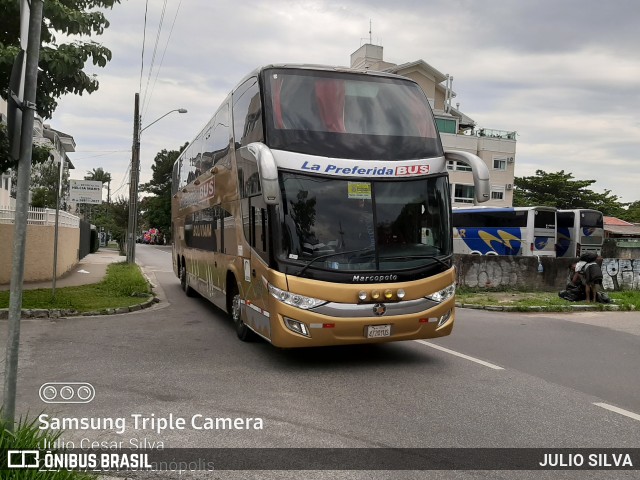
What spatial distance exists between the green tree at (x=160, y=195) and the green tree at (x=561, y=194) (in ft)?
145

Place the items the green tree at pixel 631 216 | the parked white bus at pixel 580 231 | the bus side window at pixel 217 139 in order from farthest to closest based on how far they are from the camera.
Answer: the green tree at pixel 631 216
the parked white bus at pixel 580 231
the bus side window at pixel 217 139

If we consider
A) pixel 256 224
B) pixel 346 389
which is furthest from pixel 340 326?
pixel 256 224

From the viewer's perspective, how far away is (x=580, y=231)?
96.5 feet

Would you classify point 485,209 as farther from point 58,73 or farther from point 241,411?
point 241,411

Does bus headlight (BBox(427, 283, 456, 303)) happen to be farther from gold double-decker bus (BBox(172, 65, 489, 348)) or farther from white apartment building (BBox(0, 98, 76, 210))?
white apartment building (BBox(0, 98, 76, 210))

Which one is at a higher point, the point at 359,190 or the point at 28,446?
the point at 359,190

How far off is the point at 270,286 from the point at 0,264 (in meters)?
11.7

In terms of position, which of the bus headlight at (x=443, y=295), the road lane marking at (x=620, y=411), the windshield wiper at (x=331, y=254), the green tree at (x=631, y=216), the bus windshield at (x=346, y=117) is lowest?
the road lane marking at (x=620, y=411)

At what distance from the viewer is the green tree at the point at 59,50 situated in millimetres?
10133

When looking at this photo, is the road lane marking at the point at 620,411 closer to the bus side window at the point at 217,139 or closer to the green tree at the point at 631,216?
Answer: the bus side window at the point at 217,139

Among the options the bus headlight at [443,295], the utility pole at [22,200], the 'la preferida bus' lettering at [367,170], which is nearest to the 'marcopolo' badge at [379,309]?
the bus headlight at [443,295]

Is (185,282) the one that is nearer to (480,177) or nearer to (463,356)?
(463,356)

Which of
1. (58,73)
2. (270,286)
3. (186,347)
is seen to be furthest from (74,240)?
(270,286)

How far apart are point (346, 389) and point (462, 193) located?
47.8 meters
